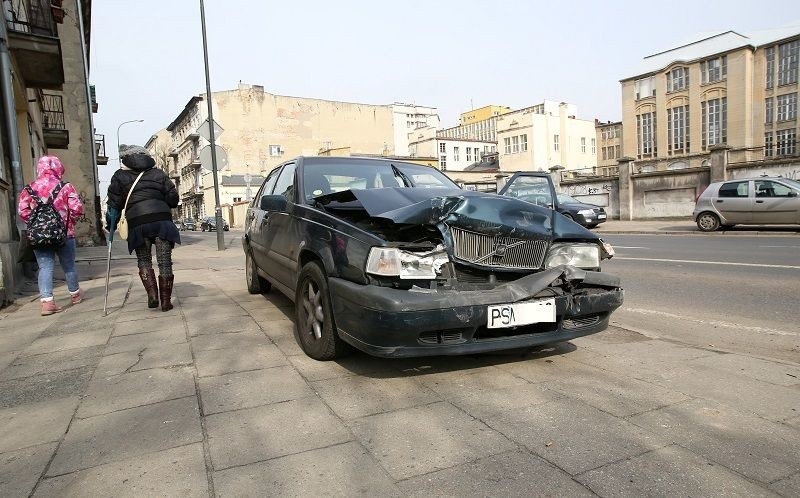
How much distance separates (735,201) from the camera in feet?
49.4

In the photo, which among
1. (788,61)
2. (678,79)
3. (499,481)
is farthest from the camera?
(678,79)

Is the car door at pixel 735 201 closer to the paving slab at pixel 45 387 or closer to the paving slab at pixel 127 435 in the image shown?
the paving slab at pixel 127 435

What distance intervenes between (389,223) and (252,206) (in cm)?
354

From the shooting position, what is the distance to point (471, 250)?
3.24m

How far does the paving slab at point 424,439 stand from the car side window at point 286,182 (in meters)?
2.49

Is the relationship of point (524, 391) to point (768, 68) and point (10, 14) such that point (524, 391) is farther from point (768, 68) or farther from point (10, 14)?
point (768, 68)

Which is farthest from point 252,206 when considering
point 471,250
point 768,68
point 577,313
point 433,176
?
point 768,68

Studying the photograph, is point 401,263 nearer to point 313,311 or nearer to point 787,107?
point 313,311

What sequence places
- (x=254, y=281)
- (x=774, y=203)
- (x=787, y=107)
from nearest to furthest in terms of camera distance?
1. (x=254, y=281)
2. (x=774, y=203)
3. (x=787, y=107)

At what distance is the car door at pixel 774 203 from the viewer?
14047mm

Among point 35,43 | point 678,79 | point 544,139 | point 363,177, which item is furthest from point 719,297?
point 544,139

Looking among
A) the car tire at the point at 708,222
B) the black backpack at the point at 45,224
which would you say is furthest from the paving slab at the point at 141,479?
the car tire at the point at 708,222

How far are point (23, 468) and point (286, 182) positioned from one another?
3254 mm

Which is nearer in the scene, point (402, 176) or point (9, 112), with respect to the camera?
point (402, 176)
